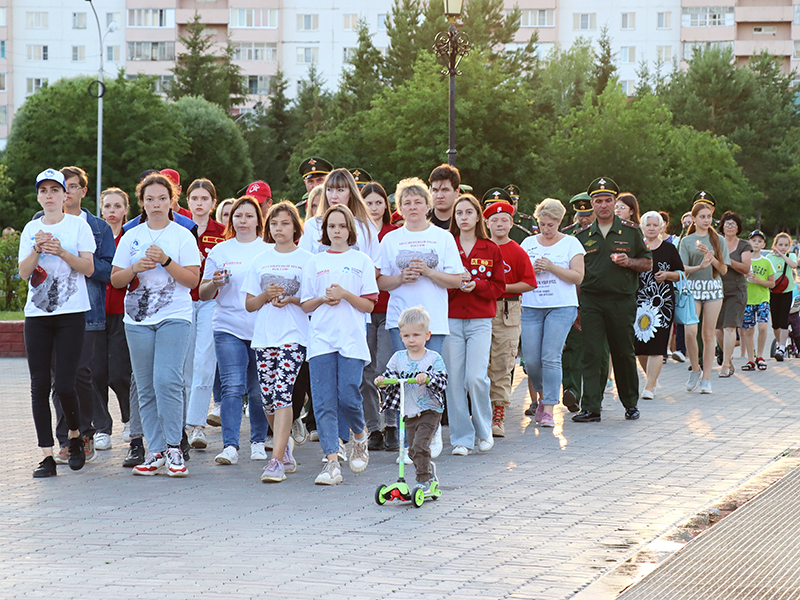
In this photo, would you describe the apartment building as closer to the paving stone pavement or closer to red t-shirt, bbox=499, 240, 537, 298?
red t-shirt, bbox=499, 240, 537, 298

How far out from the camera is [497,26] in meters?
68.4

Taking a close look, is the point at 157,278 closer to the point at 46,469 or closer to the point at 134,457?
the point at 134,457

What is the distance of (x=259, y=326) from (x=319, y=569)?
9.12ft

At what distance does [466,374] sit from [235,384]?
71.4 inches

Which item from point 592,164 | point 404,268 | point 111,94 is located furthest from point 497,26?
point 404,268

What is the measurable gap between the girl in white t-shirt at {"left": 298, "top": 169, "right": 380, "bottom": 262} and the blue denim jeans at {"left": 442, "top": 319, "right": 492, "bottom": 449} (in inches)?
35.4

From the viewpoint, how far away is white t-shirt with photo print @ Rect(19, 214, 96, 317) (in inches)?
311

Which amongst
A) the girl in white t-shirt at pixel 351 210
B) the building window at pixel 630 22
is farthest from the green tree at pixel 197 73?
the girl in white t-shirt at pixel 351 210

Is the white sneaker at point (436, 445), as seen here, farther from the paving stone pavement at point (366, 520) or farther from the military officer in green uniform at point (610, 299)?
the military officer in green uniform at point (610, 299)

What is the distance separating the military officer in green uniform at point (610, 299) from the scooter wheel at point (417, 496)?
4.26 m

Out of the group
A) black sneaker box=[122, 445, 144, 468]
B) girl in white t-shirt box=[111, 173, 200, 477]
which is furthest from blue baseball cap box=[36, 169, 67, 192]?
black sneaker box=[122, 445, 144, 468]

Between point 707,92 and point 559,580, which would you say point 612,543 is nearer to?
point 559,580

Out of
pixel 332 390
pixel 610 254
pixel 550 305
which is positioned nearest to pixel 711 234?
pixel 610 254

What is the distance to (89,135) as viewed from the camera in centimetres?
5934
